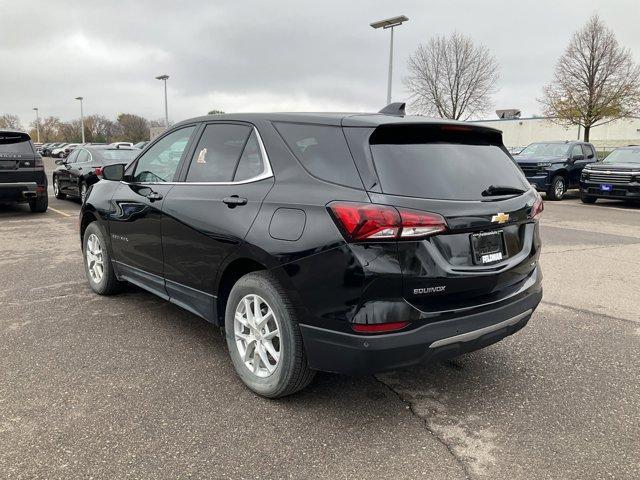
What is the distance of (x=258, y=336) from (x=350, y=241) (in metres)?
0.94

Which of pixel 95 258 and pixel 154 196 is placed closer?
pixel 154 196

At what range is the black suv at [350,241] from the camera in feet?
8.54

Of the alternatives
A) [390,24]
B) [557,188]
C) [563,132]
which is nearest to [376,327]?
[557,188]

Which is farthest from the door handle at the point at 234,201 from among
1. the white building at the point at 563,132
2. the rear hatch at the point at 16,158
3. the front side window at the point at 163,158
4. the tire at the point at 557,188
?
the white building at the point at 563,132

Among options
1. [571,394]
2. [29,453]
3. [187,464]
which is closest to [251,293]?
[187,464]

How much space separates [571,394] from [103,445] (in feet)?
8.90

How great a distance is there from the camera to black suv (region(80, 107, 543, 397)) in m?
2.60

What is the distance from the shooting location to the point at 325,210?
2697 mm

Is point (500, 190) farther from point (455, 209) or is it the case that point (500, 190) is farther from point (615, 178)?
point (615, 178)

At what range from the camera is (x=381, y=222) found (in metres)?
2.55

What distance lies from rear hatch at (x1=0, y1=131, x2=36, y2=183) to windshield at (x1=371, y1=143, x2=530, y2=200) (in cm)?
988

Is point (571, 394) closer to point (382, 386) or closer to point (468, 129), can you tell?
point (382, 386)

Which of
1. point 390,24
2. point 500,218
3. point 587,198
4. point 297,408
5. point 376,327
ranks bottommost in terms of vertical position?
point 297,408

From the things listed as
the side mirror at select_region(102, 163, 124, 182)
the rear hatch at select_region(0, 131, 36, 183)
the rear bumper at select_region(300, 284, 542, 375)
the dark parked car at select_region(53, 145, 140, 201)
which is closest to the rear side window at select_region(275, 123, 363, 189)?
the rear bumper at select_region(300, 284, 542, 375)
